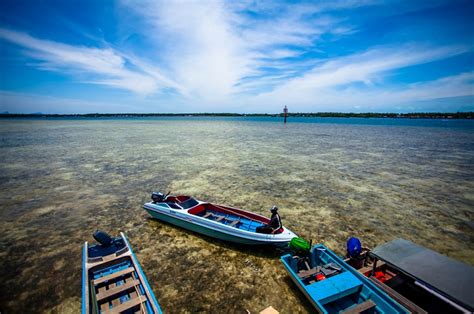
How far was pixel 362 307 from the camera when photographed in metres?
5.55

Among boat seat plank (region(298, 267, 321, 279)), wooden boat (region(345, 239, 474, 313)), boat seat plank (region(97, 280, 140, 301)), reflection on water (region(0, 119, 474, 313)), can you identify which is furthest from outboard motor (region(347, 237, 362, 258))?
boat seat plank (region(97, 280, 140, 301))

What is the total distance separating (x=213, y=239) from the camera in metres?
10.0

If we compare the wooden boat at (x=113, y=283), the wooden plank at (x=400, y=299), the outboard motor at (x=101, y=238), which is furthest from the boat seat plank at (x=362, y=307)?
the outboard motor at (x=101, y=238)

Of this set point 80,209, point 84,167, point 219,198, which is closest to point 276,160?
point 219,198

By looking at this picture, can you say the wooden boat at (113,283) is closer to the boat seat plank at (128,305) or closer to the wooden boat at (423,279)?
the boat seat plank at (128,305)

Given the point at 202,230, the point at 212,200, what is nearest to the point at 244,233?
the point at 202,230

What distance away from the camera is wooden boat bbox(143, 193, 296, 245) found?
340 inches

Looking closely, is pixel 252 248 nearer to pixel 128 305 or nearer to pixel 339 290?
pixel 339 290

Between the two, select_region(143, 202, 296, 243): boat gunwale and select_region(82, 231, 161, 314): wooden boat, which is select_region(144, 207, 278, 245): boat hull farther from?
select_region(82, 231, 161, 314): wooden boat

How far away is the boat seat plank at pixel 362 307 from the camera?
5379mm

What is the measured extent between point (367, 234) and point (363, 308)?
5.74m

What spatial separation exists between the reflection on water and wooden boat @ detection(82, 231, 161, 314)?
83cm

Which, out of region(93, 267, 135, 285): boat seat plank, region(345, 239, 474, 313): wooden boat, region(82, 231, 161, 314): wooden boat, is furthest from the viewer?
region(93, 267, 135, 285): boat seat plank

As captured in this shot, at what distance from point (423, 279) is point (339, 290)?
2131mm
